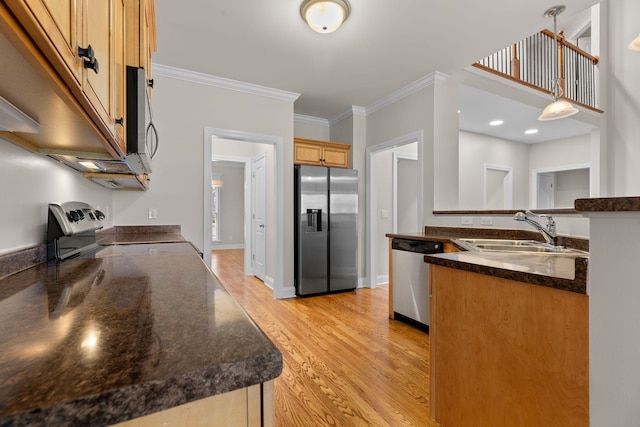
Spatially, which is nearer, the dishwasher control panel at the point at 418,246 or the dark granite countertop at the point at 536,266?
the dark granite countertop at the point at 536,266

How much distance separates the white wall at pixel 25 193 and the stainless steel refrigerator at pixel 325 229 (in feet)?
8.50

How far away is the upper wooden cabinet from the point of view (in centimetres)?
398

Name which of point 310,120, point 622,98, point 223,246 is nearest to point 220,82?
point 310,120

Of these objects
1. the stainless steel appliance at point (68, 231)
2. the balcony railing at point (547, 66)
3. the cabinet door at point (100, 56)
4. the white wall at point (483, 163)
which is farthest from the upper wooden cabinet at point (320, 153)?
the cabinet door at point (100, 56)

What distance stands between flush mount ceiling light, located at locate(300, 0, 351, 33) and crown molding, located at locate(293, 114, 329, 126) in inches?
93.5

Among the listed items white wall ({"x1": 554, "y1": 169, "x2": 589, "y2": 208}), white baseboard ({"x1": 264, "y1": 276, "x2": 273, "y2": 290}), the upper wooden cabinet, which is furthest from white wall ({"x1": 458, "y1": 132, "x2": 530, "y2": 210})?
white baseboard ({"x1": 264, "y1": 276, "x2": 273, "y2": 290})

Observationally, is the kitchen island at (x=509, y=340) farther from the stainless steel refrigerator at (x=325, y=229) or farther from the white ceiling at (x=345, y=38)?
the stainless steel refrigerator at (x=325, y=229)

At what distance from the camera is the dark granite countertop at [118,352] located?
343 mm

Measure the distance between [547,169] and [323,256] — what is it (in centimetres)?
534

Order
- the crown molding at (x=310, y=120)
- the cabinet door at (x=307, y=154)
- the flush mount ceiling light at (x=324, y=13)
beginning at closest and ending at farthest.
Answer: the flush mount ceiling light at (x=324, y=13), the cabinet door at (x=307, y=154), the crown molding at (x=310, y=120)

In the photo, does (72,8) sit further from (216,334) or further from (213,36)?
(213,36)

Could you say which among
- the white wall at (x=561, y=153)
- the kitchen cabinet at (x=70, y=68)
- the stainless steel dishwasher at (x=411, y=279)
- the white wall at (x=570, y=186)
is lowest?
the stainless steel dishwasher at (x=411, y=279)

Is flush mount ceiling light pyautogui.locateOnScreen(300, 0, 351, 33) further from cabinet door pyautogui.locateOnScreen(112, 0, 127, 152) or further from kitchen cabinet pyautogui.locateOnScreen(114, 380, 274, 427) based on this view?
kitchen cabinet pyautogui.locateOnScreen(114, 380, 274, 427)

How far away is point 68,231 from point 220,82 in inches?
103
